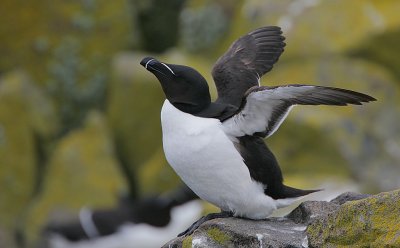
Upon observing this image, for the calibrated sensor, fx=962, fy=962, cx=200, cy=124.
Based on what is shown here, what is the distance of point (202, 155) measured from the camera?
19.1ft

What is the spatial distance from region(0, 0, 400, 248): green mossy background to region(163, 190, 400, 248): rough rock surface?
4800 mm

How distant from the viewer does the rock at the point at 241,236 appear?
18.1 feet

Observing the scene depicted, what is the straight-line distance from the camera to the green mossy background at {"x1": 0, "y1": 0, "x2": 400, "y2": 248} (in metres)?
12.2

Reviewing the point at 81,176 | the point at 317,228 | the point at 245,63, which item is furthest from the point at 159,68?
the point at 81,176

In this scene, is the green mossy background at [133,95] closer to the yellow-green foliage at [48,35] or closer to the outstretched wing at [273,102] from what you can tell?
the yellow-green foliage at [48,35]

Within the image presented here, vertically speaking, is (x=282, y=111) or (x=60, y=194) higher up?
(x=282, y=111)

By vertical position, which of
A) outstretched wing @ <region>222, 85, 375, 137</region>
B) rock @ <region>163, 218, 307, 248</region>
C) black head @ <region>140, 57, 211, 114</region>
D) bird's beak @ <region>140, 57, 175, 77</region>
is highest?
bird's beak @ <region>140, 57, 175, 77</region>

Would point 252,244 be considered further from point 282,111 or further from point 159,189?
point 159,189

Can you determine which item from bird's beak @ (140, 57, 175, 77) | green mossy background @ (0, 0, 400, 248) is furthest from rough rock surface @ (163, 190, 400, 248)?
green mossy background @ (0, 0, 400, 248)

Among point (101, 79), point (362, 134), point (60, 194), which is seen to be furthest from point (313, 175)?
point (101, 79)

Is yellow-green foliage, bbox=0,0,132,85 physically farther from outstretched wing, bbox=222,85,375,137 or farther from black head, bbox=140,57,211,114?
outstretched wing, bbox=222,85,375,137

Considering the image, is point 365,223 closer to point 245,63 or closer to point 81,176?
point 245,63

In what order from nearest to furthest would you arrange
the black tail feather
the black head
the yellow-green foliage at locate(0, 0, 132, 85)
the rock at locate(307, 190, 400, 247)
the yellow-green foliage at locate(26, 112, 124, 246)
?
1. the rock at locate(307, 190, 400, 247)
2. the black head
3. the black tail feather
4. the yellow-green foliage at locate(26, 112, 124, 246)
5. the yellow-green foliage at locate(0, 0, 132, 85)

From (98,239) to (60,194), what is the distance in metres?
1.29
